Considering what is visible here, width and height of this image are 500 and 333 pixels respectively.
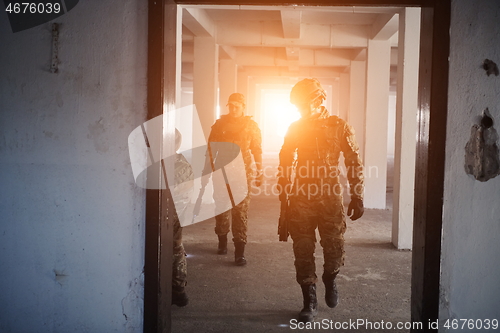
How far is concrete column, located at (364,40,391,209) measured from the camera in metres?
8.15

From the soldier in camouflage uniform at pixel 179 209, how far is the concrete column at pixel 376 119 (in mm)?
5762

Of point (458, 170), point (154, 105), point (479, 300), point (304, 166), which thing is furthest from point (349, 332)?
point (154, 105)

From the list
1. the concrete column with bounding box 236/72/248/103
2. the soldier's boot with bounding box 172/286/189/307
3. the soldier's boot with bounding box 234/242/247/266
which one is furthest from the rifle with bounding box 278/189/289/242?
the concrete column with bounding box 236/72/248/103

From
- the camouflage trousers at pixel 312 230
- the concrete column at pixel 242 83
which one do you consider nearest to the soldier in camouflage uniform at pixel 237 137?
the camouflage trousers at pixel 312 230

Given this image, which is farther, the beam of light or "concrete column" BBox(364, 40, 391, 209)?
the beam of light

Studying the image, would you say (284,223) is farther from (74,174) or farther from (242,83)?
(242,83)

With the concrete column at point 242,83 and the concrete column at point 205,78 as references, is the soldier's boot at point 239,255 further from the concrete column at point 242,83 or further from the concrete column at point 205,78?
the concrete column at point 242,83

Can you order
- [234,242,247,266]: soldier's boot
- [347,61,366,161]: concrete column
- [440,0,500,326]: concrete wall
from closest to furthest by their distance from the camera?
[440,0,500,326]: concrete wall, [234,242,247,266]: soldier's boot, [347,61,366,161]: concrete column

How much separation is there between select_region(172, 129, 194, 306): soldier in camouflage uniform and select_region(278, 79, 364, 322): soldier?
2.76 feet

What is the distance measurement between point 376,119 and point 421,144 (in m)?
6.12

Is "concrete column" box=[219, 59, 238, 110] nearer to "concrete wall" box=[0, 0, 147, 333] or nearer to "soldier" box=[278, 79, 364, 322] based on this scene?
"soldier" box=[278, 79, 364, 322]

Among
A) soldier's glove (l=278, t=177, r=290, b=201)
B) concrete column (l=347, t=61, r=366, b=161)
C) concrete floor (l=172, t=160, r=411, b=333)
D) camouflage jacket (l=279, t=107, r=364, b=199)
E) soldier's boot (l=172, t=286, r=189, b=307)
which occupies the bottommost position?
concrete floor (l=172, t=160, r=411, b=333)

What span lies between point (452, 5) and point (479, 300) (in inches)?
66.2

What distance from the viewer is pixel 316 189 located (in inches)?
131
